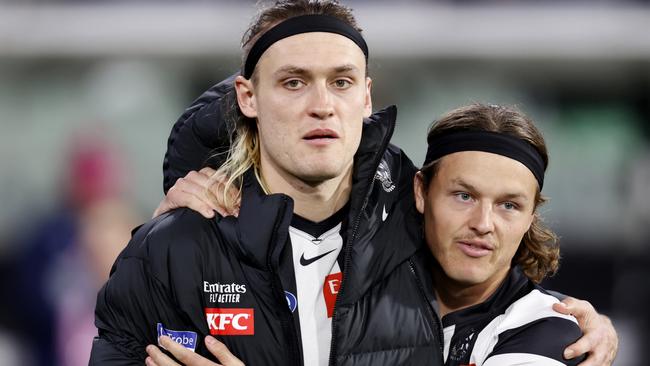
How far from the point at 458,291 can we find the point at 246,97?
0.87 meters

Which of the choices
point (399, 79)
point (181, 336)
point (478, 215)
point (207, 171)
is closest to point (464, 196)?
point (478, 215)

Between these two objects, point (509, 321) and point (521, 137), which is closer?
point (509, 321)

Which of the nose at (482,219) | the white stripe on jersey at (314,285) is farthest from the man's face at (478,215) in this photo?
the white stripe on jersey at (314,285)

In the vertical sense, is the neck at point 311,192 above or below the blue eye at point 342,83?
below

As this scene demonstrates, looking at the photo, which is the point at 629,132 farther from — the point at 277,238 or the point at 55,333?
the point at 277,238

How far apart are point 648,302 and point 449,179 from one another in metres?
5.45

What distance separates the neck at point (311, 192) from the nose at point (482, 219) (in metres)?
0.39

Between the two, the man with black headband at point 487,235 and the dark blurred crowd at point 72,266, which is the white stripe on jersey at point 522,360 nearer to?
the man with black headband at point 487,235

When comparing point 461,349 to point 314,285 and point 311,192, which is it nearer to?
point 314,285

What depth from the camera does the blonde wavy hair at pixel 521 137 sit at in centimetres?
334

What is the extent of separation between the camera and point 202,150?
135 inches

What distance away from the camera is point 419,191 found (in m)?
3.42

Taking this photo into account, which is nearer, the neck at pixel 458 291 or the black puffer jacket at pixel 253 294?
the black puffer jacket at pixel 253 294

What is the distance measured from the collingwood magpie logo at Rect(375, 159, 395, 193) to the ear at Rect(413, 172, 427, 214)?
0.31 feet
